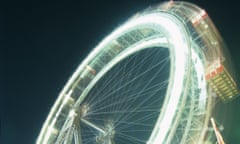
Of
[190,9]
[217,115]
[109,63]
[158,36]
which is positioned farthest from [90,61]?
[217,115]

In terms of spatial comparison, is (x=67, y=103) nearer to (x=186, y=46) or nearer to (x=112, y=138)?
(x=112, y=138)

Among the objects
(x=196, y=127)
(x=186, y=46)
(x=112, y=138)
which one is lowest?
(x=196, y=127)

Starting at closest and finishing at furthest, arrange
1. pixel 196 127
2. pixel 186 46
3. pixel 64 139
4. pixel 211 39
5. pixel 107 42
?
pixel 196 127, pixel 186 46, pixel 211 39, pixel 64 139, pixel 107 42

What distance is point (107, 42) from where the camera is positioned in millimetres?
19828

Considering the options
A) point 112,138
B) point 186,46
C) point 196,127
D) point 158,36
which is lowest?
point 196,127

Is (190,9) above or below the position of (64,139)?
above

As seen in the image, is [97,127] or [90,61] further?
[90,61]

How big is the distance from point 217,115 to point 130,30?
17.4 feet

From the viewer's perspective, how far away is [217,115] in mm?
15992

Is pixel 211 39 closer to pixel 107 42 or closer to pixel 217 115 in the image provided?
pixel 217 115

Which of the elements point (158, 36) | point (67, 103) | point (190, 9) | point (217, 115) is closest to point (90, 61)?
point (67, 103)

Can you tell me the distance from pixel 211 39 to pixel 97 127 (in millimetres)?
5529

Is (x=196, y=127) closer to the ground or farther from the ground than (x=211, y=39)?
closer to the ground

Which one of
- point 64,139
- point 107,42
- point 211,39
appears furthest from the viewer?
point 107,42
